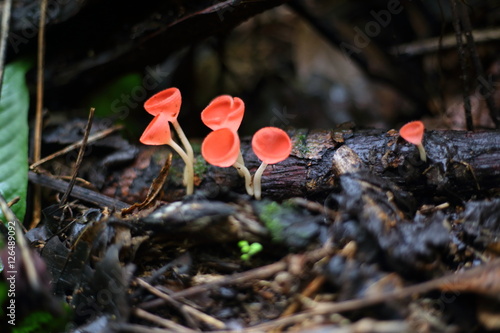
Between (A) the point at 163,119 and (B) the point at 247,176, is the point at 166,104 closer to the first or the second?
(A) the point at 163,119

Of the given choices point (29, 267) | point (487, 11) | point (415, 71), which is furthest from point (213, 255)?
point (487, 11)

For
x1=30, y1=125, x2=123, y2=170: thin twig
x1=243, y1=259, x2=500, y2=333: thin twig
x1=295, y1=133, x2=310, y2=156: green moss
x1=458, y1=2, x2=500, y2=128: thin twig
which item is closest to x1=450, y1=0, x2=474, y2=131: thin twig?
x1=458, y1=2, x2=500, y2=128: thin twig

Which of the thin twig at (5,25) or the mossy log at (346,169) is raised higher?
the thin twig at (5,25)

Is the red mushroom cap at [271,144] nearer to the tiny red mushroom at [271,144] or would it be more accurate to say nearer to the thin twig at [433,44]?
the tiny red mushroom at [271,144]

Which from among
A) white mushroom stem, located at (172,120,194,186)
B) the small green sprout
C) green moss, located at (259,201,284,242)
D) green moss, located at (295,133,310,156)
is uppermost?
white mushroom stem, located at (172,120,194,186)

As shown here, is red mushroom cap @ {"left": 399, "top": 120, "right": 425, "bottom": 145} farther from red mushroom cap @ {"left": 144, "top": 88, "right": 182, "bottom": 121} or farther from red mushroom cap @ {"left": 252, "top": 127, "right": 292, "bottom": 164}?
red mushroom cap @ {"left": 144, "top": 88, "right": 182, "bottom": 121}

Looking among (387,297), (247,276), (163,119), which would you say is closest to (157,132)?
(163,119)

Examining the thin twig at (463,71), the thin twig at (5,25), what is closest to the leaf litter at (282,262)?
the thin twig at (463,71)
